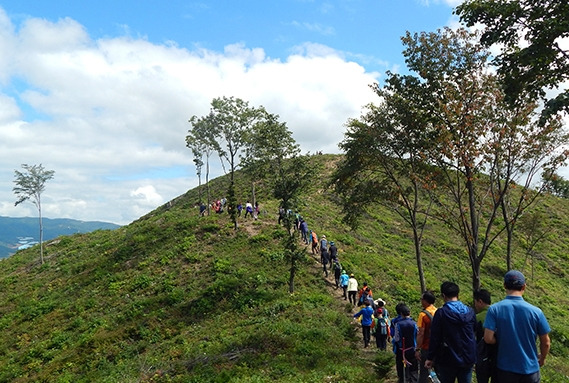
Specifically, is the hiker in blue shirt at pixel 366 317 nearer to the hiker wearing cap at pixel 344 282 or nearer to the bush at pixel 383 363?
the bush at pixel 383 363

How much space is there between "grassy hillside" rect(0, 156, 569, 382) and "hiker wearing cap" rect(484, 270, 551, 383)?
693cm

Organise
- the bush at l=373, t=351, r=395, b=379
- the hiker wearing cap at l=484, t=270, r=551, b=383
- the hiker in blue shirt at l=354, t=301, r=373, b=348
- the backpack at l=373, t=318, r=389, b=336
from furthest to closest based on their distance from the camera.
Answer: the hiker in blue shirt at l=354, t=301, r=373, b=348 < the backpack at l=373, t=318, r=389, b=336 < the bush at l=373, t=351, r=395, b=379 < the hiker wearing cap at l=484, t=270, r=551, b=383

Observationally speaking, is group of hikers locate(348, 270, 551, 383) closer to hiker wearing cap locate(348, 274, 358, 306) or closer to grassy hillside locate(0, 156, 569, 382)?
grassy hillside locate(0, 156, 569, 382)

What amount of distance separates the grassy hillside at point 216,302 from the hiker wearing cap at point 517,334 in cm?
693

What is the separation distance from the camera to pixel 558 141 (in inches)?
653

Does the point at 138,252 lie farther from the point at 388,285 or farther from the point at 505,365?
the point at 505,365

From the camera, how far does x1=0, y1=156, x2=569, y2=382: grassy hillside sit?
14.5m

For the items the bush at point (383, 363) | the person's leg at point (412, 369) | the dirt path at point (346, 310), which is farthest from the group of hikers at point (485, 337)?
the dirt path at point (346, 310)

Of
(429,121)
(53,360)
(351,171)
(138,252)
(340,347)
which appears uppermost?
(429,121)

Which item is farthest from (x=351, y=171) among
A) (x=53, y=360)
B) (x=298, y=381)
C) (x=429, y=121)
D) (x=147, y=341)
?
(x=53, y=360)

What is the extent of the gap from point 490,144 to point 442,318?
35.1 feet

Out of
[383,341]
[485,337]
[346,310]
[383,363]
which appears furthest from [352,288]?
[485,337]

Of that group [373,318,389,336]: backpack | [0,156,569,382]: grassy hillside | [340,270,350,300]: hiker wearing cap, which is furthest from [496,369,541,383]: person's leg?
[340,270,350,300]: hiker wearing cap

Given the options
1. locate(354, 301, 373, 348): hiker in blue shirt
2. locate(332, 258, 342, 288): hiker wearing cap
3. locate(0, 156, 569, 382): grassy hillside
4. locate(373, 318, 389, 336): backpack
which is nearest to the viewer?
locate(373, 318, 389, 336): backpack
